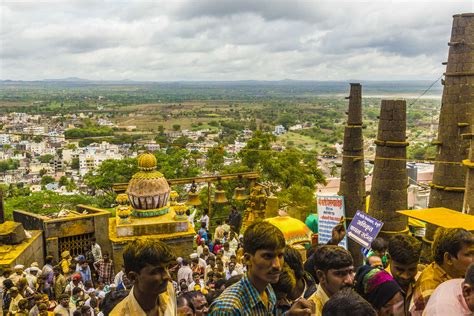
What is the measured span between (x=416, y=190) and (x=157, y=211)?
2000 cm

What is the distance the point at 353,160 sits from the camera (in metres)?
12.4

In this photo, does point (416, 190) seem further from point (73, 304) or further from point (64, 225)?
point (73, 304)

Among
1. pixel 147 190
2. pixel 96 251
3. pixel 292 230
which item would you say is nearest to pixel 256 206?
pixel 292 230

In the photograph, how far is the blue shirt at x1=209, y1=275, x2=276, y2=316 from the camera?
8.94 ft

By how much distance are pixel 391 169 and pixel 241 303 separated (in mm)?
9160

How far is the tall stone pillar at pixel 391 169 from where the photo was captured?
36.0ft

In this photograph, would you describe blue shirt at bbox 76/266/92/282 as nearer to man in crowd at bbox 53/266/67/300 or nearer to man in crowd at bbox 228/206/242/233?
man in crowd at bbox 53/266/67/300

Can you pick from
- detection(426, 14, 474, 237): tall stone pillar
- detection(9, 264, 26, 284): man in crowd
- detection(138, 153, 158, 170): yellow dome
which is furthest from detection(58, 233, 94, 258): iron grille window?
detection(426, 14, 474, 237): tall stone pillar

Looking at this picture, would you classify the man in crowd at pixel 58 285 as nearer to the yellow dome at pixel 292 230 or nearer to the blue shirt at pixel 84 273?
the blue shirt at pixel 84 273

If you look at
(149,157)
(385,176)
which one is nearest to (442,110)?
(385,176)

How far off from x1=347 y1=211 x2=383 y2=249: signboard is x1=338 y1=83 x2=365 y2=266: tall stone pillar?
341 centimetres

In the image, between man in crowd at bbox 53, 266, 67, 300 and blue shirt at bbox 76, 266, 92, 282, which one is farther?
blue shirt at bbox 76, 266, 92, 282

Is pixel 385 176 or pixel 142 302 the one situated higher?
pixel 142 302

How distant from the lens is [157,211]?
10.7 m
